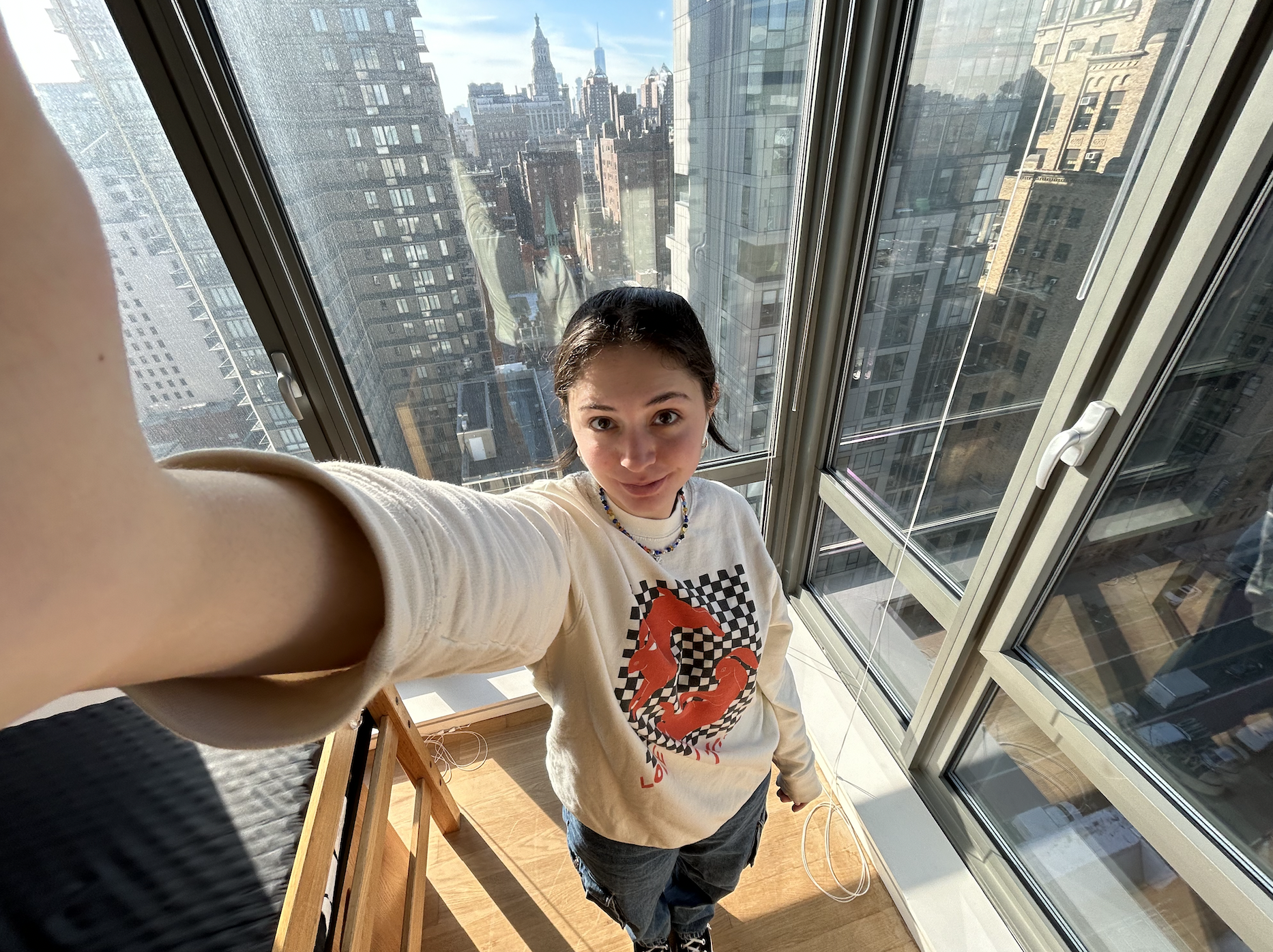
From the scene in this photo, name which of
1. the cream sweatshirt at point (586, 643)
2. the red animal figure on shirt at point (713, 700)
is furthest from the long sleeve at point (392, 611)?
the red animal figure on shirt at point (713, 700)

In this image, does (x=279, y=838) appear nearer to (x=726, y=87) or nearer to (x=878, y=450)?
(x=878, y=450)

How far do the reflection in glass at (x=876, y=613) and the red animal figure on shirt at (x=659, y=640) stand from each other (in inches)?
33.7

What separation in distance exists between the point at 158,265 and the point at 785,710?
4.52 feet

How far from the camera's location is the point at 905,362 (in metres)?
1.28

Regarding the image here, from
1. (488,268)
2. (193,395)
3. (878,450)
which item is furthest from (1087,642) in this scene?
(193,395)

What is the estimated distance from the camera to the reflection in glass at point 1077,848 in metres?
0.91

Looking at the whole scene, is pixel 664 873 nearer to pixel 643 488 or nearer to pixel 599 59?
pixel 643 488

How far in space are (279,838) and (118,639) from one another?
738 mm

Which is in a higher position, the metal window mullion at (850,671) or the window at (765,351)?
the window at (765,351)

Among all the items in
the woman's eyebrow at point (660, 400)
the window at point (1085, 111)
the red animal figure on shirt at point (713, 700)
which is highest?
A: the window at point (1085, 111)

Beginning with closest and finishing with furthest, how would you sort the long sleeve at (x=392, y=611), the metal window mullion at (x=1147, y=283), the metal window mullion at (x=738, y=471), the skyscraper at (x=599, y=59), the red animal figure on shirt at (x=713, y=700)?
the long sleeve at (x=392, y=611), the metal window mullion at (x=1147, y=283), the red animal figure on shirt at (x=713, y=700), the skyscraper at (x=599, y=59), the metal window mullion at (x=738, y=471)

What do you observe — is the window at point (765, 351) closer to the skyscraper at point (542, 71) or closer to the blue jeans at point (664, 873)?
the skyscraper at point (542, 71)

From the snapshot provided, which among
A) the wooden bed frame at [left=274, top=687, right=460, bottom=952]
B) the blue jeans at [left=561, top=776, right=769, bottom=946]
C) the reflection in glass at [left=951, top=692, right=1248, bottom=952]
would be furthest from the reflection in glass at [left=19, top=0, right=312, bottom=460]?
the reflection in glass at [left=951, top=692, right=1248, bottom=952]

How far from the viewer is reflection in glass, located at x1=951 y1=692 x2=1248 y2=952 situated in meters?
0.91
